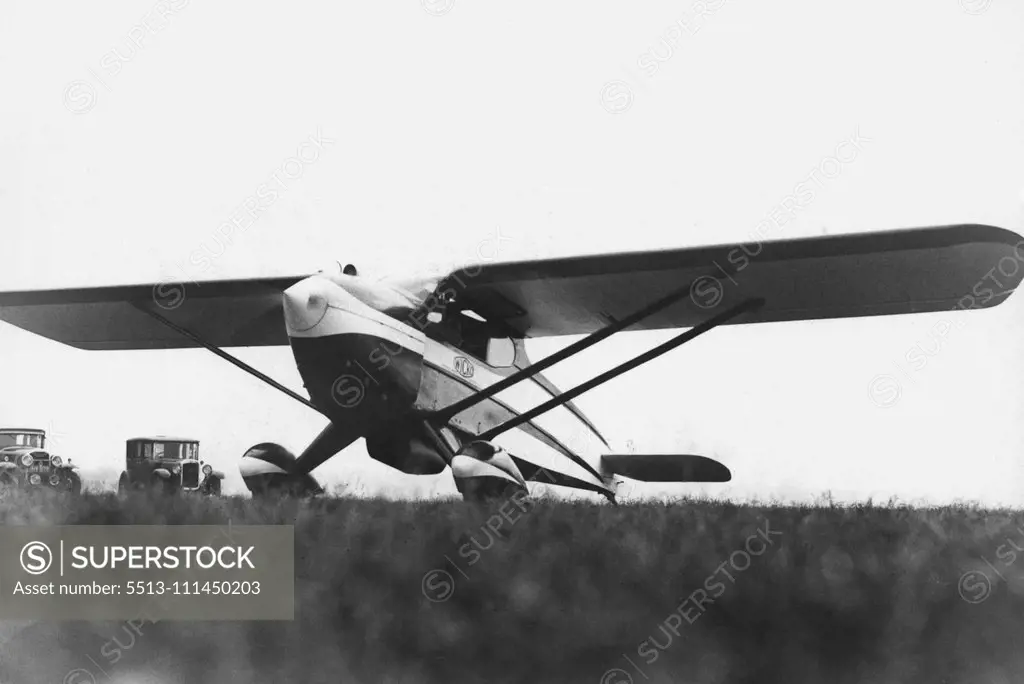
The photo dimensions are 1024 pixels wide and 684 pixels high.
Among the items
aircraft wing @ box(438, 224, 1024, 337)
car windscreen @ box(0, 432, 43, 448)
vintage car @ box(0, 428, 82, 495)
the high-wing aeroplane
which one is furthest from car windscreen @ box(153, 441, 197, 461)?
aircraft wing @ box(438, 224, 1024, 337)

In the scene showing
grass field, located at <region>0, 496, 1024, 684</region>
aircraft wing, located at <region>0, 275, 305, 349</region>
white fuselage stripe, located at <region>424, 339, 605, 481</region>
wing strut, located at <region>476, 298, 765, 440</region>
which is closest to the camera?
grass field, located at <region>0, 496, 1024, 684</region>

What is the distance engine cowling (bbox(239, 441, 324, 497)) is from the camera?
8234 millimetres

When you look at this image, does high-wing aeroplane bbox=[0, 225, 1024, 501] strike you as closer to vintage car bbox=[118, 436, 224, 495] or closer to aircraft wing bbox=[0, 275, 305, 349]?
aircraft wing bbox=[0, 275, 305, 349]

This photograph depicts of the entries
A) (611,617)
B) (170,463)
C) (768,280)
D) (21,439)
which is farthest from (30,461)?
(611,617)

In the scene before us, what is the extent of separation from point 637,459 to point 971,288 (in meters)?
4.57

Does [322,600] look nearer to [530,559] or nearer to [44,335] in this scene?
[530,559]

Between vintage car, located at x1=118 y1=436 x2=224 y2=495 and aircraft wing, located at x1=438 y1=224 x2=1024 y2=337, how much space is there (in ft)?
14.2

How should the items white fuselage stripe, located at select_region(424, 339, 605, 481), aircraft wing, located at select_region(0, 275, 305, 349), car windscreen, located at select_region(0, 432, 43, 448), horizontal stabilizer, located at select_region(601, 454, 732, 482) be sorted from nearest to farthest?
white fuselage stripe, located at select_region(424, 339, 605, 481), aircraft wing, located at select_region(0, 275, 305, 349), horizontal stabilizer, located at select_region(601, 454, 732, 482), car windscreen, located at select_region(0, 432, 43, 448)

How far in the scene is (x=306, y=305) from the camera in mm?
6941

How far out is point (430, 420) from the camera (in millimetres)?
7816

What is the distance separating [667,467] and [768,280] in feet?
12.0

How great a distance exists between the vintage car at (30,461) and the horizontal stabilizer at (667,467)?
614 cm

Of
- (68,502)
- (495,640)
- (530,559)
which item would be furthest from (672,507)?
(68,502)

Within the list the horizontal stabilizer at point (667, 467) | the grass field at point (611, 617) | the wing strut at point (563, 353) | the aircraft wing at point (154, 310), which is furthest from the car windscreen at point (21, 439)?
the grass field at point (611, 617)
